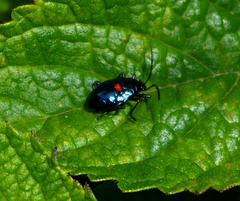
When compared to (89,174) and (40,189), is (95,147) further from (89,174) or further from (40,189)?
(40,189)

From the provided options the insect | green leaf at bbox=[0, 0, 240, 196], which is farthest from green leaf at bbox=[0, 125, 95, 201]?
the insect

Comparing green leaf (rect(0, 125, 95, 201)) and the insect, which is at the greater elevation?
the insect

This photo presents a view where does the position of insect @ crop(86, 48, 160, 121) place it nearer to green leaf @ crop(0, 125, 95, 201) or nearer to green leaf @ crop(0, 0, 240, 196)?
green leaf @ crop(0, 0, 240, 196)

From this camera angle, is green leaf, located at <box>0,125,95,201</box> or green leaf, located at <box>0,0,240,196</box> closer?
green leaf, located at <box>0,125,95,201</box>

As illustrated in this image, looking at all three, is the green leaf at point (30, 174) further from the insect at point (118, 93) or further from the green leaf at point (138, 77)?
the insect at point (118, 93)

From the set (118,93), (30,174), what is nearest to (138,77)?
(118,93)
